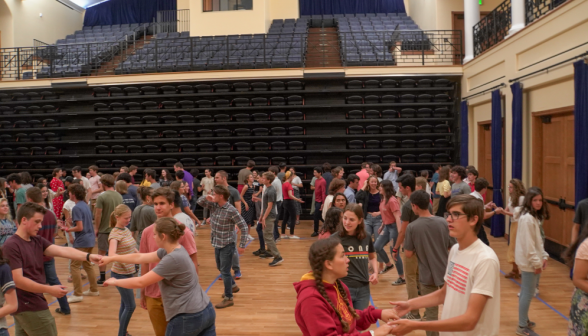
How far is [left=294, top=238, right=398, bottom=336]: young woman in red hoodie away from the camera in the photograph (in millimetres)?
1869

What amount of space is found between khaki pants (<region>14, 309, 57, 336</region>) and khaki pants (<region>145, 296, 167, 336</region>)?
2.16 ft

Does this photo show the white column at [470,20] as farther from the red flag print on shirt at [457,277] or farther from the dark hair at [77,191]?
the red flag print on shirt at [457,277]

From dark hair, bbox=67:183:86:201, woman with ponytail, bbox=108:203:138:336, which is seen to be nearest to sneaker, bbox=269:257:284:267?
woman with ponytail, bbox=108:203:138:336

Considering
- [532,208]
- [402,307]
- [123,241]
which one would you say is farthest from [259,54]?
[402,307]

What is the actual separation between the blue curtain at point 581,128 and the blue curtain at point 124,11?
735 inches

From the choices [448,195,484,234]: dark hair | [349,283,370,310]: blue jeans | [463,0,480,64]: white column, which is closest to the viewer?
[448,195,484,234]: dark hair

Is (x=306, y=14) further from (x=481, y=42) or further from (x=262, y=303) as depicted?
(x=262, y=303)

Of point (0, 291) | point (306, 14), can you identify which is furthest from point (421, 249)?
point (306, 14)

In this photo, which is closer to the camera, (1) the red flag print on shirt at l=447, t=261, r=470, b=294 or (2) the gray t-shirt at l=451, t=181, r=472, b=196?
(1) the red flag print on shirt at l=447, t=261, r=470, b=294

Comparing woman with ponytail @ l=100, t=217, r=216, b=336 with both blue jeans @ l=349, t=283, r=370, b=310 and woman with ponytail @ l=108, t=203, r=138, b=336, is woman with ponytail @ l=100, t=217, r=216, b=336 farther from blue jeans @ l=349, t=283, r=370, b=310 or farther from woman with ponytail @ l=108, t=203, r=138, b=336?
woman with ponytail @ l=108, t=203, r=138, b=336

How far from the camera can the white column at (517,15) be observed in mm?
8086

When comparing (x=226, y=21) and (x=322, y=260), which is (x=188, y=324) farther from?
(x=226, y=21)

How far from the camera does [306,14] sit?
65.8ft

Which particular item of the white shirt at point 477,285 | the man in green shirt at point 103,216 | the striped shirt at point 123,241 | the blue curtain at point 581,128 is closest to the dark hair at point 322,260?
the white shirt at point 477,285
